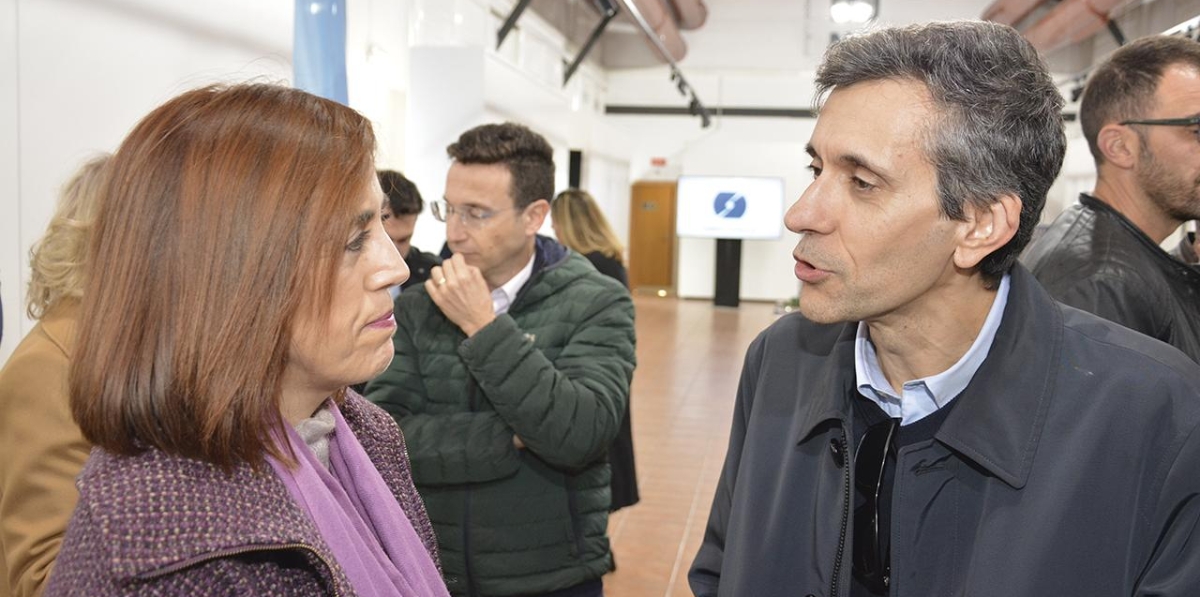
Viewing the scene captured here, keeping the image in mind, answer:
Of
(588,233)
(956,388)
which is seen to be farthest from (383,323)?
(588,233)

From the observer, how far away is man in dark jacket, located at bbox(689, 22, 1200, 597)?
126 cm

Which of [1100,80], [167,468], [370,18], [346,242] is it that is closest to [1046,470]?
[346,242]

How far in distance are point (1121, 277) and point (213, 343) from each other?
1831 millimetres

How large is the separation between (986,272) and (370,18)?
6.44 meters

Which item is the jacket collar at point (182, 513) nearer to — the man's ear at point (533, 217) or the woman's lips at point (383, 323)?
the woman's lips at point (383, 323)

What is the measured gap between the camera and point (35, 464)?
164 centimetres

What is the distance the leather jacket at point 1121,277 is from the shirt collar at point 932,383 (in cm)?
76

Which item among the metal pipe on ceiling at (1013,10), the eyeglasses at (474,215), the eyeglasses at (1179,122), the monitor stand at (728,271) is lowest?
the monitor stand at (728,271)

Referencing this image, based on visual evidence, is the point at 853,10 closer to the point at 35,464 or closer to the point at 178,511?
the point at 35,464

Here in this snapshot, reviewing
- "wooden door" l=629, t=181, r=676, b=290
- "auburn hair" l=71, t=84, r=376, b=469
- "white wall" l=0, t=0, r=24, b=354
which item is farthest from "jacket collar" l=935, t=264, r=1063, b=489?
"wooden door" l=629, t=181, r=676, b=290

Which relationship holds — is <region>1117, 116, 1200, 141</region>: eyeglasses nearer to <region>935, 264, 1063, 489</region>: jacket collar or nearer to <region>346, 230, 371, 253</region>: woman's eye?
<region>935, 264, 1063, 489</region>: jacket collar

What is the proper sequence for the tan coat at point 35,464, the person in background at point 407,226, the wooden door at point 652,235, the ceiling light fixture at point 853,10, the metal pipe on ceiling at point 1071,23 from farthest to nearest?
the wooden door at point 652,235 → the metal pipe on ceiling at point 1071,23 → the ceiling light fixture at point 853,10 → the person in background at point 407,226 → the tan coat at point 35,464

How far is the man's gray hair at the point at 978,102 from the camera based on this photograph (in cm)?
133

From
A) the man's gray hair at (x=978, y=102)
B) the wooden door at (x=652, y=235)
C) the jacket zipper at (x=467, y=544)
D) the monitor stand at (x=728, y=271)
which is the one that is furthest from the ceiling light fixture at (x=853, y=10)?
the wooden door at (x=652, y=235)
